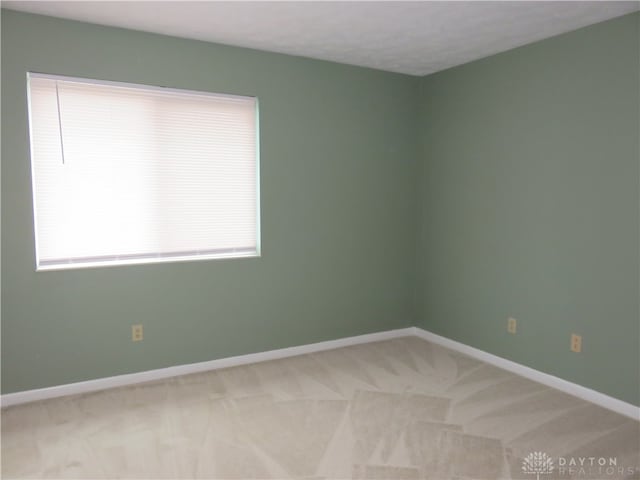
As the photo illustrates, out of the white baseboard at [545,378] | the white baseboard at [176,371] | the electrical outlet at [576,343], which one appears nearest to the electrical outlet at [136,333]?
the white baseboard at [176,371]

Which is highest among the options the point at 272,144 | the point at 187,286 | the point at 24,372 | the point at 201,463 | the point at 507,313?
the point at 272,144

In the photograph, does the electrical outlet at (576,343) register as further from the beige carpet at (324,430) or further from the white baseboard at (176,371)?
the white baseboard at (176,371)

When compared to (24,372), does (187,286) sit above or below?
above

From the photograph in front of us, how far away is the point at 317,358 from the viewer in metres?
4.05

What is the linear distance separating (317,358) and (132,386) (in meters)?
1.46

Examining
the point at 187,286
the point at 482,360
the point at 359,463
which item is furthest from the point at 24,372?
the point at 482,360

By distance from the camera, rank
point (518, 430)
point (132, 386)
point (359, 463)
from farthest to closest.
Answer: point (132, 386) → point (518, 430) → point (359, 463)

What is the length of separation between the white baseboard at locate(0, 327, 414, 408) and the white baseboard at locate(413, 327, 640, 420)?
495mm

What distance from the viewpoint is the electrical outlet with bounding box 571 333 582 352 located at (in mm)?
3322

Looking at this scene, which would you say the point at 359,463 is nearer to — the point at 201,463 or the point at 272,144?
the point at 201,463

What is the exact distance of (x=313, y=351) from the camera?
13.8ft

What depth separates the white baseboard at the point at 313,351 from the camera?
3.15m

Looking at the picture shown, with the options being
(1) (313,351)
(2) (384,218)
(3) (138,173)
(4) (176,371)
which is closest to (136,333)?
(4) (176,371)

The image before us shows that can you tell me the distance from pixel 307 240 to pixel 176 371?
1.48 m
